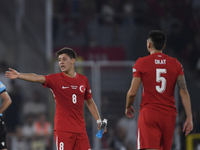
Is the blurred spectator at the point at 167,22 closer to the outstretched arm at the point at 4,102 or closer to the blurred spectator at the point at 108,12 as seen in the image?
the blurred spectator at the point at 108,12

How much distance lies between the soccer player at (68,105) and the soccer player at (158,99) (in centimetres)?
90

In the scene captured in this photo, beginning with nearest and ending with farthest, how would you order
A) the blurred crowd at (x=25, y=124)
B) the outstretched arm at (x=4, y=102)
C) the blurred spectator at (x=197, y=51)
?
1. the outstretched arm at (x=4, y=102)
2. the blurred crowd at (x=25, y=124)
3. the blurred spectator at (x=197, y=51)

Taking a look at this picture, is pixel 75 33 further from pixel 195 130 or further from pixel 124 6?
pixel 195 130

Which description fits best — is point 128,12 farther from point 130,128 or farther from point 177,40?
point 130,128

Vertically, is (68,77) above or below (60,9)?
below

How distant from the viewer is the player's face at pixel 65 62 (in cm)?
503

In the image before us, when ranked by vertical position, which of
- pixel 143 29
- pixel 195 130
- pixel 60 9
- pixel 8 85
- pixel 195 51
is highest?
pixel 60 9

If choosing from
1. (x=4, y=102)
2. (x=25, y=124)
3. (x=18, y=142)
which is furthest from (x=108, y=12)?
(x=4, y=102)

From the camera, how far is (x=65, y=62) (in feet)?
16.6

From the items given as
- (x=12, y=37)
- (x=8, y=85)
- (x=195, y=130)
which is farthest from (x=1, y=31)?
(x=195, y=130)

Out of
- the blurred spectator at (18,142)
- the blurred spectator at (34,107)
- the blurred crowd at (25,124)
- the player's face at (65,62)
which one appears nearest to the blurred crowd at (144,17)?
the blurred spectator at (34,107)

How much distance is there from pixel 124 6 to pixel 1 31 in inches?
189

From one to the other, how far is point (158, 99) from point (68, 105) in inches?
48.8

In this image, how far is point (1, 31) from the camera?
46.3 ft
